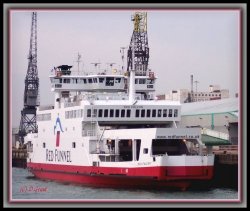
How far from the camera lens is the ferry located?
25281 millimetres

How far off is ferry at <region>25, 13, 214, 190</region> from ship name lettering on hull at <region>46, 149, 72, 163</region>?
1.7 inches

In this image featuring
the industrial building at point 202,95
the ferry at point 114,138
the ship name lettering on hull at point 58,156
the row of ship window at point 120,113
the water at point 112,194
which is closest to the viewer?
the water at point 112,194

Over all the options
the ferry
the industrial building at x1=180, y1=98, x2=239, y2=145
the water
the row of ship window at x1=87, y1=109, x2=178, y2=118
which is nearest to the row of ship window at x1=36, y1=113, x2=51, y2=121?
the ferry

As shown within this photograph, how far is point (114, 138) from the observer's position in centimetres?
2703

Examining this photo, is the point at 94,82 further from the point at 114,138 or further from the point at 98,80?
the point at 114,138

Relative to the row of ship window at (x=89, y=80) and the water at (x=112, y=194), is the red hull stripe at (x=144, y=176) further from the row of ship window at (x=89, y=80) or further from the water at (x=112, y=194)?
the row of ship window at (x=89, y=80)

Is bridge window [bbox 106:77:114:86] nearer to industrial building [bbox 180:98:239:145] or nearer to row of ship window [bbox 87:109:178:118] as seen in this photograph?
row of ship window [bbox 87:109:178:118]

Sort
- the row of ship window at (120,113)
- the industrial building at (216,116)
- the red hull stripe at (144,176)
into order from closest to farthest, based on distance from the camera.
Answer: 1. the red hull stripe at (144,176)
2. the row of ship window at (120,113)
3. the industrial building at (216,116)

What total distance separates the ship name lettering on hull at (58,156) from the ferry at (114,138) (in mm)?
44

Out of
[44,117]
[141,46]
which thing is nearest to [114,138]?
[44,117]

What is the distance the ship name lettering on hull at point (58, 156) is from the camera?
29731mm

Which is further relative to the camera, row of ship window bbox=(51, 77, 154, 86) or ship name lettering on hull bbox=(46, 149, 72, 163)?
row of ship window bbox=(51, 77, 154, 86)

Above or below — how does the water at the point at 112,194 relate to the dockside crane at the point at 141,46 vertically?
below

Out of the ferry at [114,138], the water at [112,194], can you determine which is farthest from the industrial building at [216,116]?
the water at [112,194]
